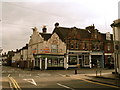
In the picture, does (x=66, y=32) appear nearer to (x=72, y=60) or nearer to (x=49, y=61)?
(x=72, y=60)

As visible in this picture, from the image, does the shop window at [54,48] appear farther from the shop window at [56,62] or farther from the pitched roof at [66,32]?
the pitched roof at [66,32]

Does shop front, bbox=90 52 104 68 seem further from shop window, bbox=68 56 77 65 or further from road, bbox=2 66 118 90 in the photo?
road, bbox=2 66 118 90

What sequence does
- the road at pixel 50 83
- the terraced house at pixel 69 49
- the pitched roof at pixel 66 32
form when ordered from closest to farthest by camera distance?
the road at pixel 50 83 < the terraced house at pixel 69 49 < the pitched roof at pixel 66 32

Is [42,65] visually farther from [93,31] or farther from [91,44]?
[93,31]

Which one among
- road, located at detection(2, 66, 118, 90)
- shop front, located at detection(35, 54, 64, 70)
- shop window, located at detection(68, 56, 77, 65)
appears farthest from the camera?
shop window, located at detection(68, 56, 77, 65)

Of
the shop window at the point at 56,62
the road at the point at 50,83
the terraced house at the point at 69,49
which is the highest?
the terraced house at the point at 69,49

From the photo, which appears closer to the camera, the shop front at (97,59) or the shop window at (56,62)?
the shop window at (56,62)

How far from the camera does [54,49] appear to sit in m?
38.4

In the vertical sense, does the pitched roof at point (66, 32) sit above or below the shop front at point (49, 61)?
above

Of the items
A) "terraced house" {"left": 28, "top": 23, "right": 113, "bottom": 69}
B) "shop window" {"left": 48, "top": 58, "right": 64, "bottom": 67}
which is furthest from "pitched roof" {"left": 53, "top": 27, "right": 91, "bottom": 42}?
"shop window" {"left": 48, "top": 58, "right": 64, "bottom": 67}

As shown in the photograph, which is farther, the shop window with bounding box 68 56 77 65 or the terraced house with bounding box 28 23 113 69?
the shop window with bounding box 68 56 77 65

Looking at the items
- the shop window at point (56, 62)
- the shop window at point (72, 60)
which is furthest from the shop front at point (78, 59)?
the shop window at point (56, 62)

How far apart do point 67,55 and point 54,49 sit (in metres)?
3.86

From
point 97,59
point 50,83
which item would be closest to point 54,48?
point 97,59
